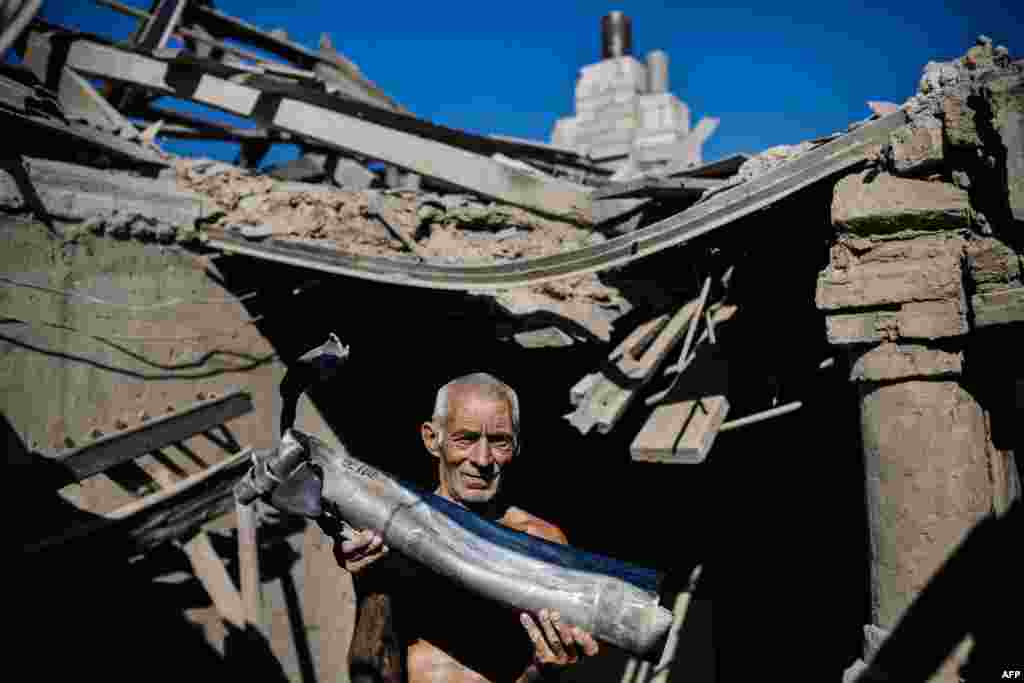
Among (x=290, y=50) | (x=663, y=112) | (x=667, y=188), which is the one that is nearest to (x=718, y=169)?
(x=667, y=188)

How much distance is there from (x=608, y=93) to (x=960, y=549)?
36.5 ft

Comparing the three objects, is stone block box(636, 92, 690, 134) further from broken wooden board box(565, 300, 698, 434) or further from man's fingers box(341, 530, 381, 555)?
man's fingers box(341, 530, 381, 555)

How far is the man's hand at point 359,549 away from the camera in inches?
81.7

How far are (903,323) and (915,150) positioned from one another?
2.17 ft

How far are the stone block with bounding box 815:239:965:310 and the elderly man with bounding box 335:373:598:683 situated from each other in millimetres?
1366

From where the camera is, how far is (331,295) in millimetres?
4797

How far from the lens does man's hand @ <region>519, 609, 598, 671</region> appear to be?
1.95 meters

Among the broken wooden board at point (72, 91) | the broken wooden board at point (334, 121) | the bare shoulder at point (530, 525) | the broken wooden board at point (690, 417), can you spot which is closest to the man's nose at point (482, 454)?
the bare shoulder at point (530, 525)

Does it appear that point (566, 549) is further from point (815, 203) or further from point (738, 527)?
point (738, 527)

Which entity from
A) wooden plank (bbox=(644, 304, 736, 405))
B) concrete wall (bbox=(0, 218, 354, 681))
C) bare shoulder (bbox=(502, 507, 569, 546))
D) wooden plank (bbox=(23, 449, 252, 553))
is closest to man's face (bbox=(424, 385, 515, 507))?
bare shoulder (bbox=(502, 507, 569, 546))

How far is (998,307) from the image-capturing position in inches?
89.3

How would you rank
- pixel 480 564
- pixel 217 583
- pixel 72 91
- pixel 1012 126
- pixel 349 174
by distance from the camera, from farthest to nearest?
pixel 349 174 < pixel 72 91 < pixel 217 583 < pixel 1012 126 < pixel 480 564

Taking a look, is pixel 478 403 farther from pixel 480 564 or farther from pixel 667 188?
pixel 667 188

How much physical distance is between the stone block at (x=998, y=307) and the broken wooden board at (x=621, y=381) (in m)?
1.46
